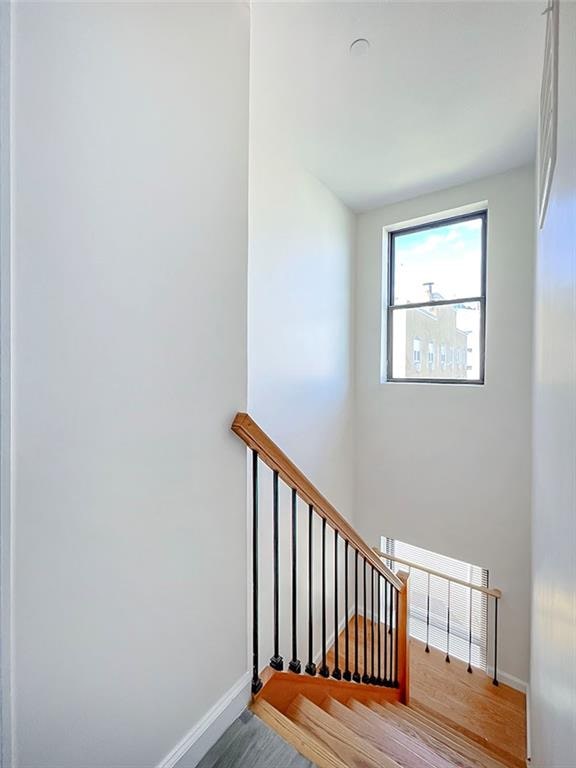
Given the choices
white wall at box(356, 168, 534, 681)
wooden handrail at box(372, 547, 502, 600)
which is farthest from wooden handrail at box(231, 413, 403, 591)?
wooden handrail at box(372, 547, 502, 600)

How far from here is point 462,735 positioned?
99.5 inches

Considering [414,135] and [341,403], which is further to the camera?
[341,403]

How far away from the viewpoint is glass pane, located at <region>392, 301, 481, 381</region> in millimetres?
3424

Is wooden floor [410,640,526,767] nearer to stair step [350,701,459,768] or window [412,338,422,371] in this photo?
stair step [350,701,459,768]

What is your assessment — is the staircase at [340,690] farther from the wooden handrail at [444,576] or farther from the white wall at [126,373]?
the white wall at [126,373]

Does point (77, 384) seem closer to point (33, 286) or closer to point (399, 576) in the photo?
point (33, 286)

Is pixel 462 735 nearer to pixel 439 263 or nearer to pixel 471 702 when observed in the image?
pixel 471 702

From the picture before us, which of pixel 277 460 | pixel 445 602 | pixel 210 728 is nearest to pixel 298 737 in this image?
pixel 210 728

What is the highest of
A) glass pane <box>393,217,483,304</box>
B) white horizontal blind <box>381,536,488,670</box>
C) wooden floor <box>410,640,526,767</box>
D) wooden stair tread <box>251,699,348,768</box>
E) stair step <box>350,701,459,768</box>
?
glass pane <box>393,217,483,304</box>

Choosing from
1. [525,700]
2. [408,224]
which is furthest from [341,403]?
[525,700]

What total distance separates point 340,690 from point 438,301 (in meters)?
3.26

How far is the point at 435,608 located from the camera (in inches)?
144

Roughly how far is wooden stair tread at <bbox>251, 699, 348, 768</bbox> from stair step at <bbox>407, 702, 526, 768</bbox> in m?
1.33

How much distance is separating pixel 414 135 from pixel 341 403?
2.40 meters
